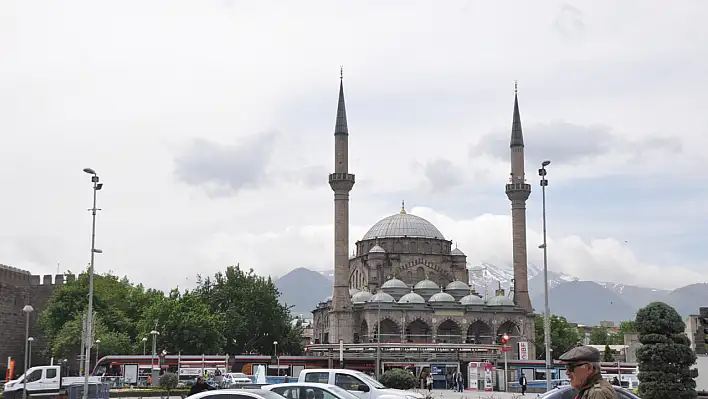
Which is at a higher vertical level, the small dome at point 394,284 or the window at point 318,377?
the small dome at point 394,284

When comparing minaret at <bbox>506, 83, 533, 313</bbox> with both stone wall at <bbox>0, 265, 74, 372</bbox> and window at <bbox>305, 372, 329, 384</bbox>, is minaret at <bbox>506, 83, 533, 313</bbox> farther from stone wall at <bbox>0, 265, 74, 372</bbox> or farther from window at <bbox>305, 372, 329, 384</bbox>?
window at <bbox>305, 372, 329, 384</bbox>

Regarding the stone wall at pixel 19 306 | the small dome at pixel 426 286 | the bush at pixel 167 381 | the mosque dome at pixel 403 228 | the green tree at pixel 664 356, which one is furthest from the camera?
the mosque dome at pixel 403 228

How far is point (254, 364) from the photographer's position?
54.3 m

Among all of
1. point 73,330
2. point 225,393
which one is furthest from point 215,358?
point 225,393

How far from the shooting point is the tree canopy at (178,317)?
57625 millimetres

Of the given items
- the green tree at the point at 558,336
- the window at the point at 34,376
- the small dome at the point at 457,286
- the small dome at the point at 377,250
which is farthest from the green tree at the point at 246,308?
the window at the point at 34,376

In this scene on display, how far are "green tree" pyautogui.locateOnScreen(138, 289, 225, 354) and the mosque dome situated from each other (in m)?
23.2

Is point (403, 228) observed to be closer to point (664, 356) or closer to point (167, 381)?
point (167, 381)

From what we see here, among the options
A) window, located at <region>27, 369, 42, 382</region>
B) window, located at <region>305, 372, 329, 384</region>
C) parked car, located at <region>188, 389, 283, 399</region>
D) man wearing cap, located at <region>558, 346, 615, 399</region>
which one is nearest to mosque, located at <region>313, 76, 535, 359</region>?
window, located at <region>27, 369, 42, 382</region>

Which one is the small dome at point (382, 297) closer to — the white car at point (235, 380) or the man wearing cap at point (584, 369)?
the white car at point (235, 380)

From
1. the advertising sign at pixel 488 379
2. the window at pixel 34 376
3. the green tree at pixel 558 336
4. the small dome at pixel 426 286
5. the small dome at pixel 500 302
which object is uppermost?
the small dome at pixel 426 286

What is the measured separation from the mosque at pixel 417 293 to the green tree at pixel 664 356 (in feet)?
108

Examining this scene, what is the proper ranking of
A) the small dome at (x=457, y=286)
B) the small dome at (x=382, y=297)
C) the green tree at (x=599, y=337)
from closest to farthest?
1. the small dome at (x=382, y=297)
2. the small dome at (x=457, y=286)
3. the green tree at (x=599, y=337)

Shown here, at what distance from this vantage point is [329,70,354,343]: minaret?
62.9 meters
